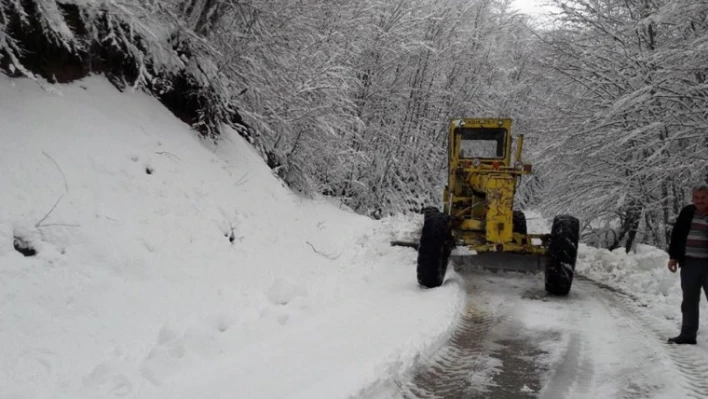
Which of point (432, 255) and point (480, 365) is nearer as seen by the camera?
point (480, 365)

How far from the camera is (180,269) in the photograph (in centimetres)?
516

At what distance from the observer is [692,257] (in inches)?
200

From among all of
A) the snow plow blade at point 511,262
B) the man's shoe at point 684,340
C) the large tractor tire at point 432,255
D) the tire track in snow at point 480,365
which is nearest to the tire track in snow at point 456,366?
the tire track in snow at point 480,365

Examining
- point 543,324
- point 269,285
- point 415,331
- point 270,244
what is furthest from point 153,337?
point 543,324

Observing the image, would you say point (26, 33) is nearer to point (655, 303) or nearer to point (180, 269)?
point (180, 269)

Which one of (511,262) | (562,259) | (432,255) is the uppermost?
(562,259)

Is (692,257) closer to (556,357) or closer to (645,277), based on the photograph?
(556,357)

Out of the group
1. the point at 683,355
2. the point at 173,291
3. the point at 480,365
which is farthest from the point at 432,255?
the point at 173,291

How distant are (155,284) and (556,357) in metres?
3.65

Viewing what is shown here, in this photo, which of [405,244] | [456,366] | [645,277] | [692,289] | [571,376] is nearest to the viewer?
[571,376]

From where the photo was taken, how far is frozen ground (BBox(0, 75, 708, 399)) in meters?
3.61

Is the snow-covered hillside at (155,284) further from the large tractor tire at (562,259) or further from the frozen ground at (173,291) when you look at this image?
the large tractor tire at (562,259)

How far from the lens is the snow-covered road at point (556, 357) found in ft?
12.6

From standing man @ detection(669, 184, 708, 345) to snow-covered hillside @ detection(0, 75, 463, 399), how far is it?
2.28 m
